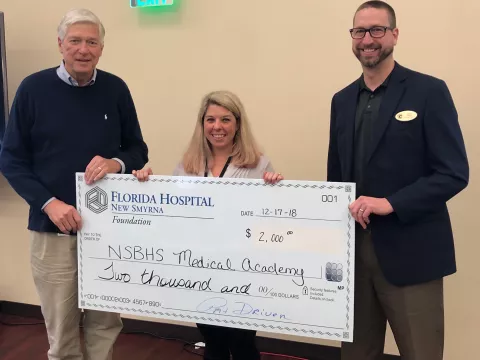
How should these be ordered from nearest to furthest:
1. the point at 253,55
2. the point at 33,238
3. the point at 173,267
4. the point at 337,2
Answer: the point at 173,267 < the point at 33,238 < the point at 337,2 < the point at 253,55

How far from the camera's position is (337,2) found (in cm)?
244

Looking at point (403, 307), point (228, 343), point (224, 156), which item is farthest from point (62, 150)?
point (403, 307)

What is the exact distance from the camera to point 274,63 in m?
2.59

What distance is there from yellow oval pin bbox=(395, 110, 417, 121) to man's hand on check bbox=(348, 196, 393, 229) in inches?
10.8

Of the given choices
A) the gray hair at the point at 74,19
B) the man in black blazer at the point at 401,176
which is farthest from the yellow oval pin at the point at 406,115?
the gray hair at the point at 74,19

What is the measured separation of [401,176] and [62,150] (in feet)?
4.12

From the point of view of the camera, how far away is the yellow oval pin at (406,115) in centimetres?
158

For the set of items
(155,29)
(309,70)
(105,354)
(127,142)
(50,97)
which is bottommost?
(105,354)

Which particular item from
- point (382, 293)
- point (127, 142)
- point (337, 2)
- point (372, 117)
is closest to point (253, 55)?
point (337, 2)

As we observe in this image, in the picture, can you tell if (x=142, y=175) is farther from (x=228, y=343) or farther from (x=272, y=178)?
(x=228, y=343)

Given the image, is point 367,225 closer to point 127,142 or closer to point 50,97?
point 127,142

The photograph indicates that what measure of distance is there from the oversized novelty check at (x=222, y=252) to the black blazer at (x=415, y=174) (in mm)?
128

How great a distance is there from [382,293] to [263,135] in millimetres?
1224

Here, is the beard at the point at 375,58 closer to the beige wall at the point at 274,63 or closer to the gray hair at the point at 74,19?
the beige wall at the point at 274,63
